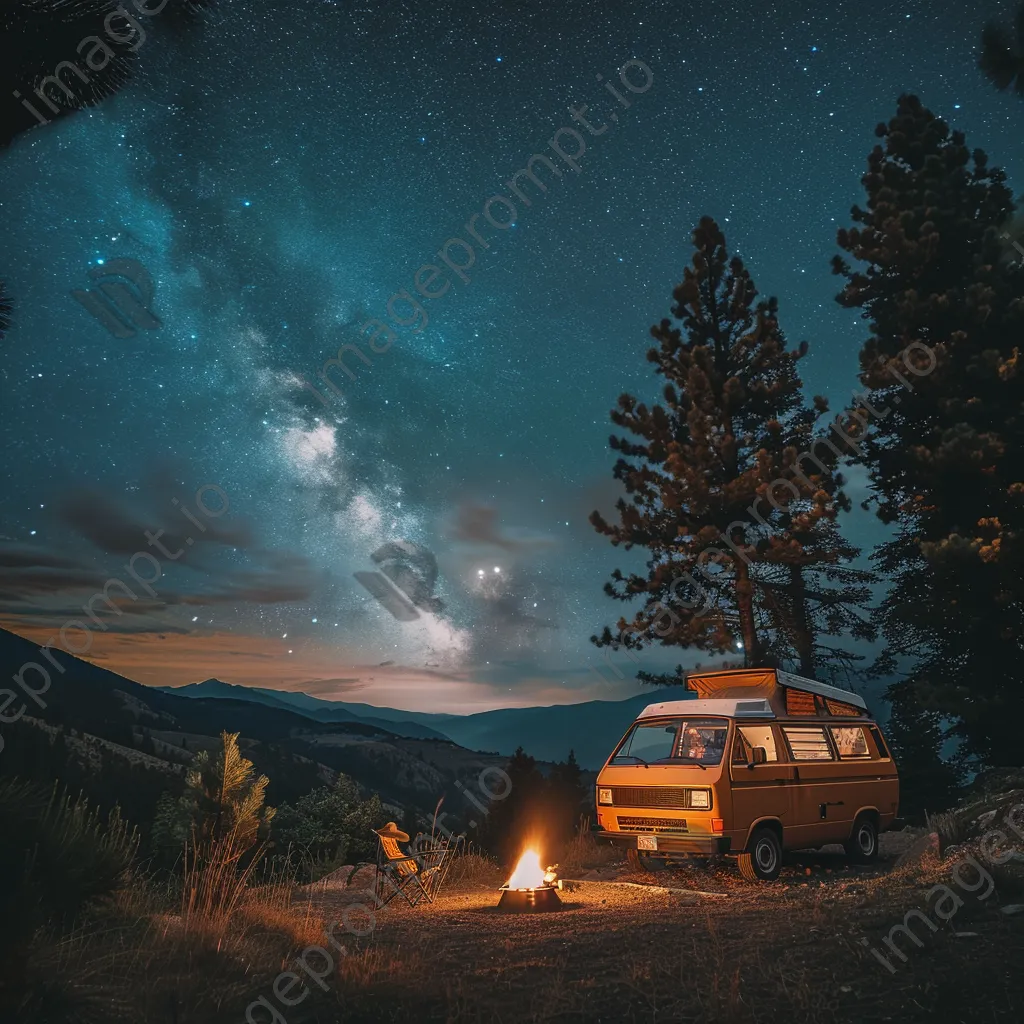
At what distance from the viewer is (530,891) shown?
30.1 feet

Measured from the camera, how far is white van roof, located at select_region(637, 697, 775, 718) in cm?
1121

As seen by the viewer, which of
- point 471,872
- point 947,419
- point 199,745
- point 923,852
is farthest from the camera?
point 199,745

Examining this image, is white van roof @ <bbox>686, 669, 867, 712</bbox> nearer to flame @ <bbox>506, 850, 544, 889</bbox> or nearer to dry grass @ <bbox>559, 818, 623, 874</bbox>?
dry grass @ <bbox>559, 818, 623, 874</bbox>

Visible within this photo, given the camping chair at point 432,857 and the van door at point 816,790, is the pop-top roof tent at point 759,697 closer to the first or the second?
the van door at point 816,790

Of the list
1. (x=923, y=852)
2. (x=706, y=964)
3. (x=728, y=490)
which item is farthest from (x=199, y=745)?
(x=706, y=964)

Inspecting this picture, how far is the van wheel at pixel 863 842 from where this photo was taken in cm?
1262

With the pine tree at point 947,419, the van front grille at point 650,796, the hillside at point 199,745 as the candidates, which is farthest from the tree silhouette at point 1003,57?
the hillside at point 199,745

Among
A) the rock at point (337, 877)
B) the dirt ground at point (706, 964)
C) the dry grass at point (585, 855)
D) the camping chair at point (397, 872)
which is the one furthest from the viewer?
the dry grass at point (585, 855)

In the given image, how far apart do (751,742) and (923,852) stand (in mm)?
2426

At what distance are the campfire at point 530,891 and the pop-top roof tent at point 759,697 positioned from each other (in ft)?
10.7

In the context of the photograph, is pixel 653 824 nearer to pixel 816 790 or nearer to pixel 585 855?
pixel 816 790

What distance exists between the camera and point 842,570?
81.8 ft

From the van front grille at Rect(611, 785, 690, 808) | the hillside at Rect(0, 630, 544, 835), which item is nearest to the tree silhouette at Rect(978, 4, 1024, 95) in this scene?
the van front grille at Rect(611, 785, 690, 808)

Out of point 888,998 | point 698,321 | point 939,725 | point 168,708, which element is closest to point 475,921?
point 888,998
